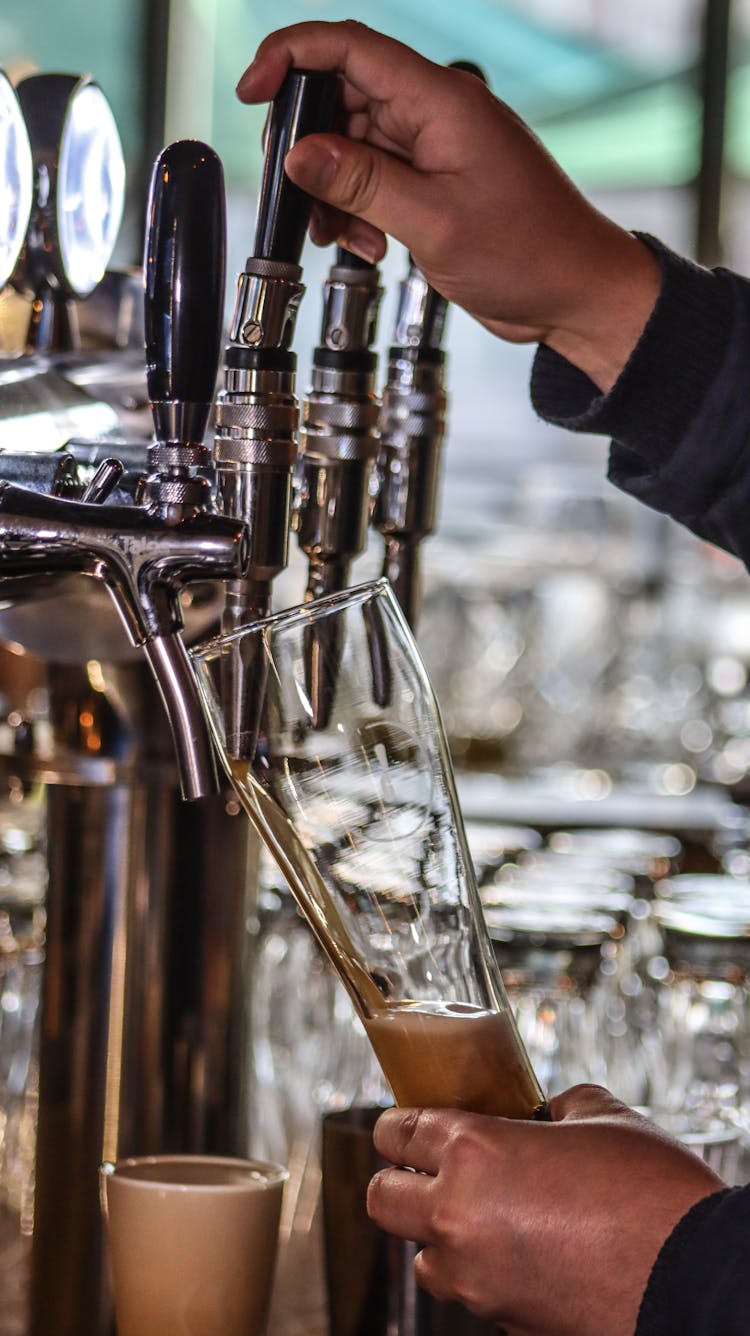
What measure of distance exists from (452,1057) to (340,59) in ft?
1.22

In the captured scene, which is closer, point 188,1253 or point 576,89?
point 188,1253

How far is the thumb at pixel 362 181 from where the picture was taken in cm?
65

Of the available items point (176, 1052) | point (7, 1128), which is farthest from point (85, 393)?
point (7, 1128)

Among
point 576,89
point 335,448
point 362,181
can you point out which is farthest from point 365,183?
point 576,89

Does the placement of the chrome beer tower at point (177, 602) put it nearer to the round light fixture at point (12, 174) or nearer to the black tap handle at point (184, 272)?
the black tap handle at point (184, 272)

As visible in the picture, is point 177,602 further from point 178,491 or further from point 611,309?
point 611,309

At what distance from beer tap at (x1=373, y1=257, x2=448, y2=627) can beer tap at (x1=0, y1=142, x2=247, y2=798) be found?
0.52 feet

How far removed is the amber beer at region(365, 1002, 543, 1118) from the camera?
60 centimetres

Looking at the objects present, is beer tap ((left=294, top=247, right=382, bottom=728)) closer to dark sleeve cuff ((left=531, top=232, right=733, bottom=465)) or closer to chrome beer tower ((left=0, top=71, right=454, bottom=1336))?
chrome beer tower ((left=0, top=71, right=454, bottom=1336))

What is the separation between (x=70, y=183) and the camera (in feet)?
2.62

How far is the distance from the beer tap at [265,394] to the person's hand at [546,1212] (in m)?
0.20

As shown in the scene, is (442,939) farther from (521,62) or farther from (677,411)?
(521,62)

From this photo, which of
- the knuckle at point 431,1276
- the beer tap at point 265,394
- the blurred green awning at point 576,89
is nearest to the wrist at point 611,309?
the beer tap at point 265,394

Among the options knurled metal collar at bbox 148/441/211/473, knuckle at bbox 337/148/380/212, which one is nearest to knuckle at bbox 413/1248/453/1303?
knurled metal collar at bbox 148/441/211/473
